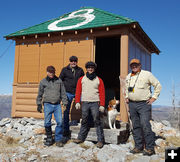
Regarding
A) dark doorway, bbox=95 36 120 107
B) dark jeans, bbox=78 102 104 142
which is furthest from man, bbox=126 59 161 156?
dark doorway, bbox=95 36 120 107

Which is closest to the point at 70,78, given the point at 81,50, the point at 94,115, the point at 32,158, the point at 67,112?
the point at 67,112

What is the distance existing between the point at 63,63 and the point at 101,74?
4.75 meters

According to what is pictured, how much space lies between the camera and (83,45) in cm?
897

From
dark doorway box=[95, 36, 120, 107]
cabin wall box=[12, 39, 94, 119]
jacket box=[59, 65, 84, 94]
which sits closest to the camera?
jacket box=[59, 65, 84, 94]

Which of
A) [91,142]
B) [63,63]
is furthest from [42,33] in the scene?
[91,142]

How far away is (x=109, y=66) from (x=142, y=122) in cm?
872

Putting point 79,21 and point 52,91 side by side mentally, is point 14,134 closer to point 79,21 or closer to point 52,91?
point 52,91

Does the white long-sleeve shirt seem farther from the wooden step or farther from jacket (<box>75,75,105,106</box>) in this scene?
the wooden step

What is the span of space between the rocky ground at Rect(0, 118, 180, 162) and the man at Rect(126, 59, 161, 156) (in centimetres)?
37

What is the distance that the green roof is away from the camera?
28.0ft

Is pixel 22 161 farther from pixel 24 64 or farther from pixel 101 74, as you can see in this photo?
pixel 101 74

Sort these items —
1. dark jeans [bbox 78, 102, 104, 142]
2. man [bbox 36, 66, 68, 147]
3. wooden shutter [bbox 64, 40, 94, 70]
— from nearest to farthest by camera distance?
dark jeans [bbox 78, 102, 104, 142]
man [bbox 36, 66, 68, 147]
wooden shutter [bbox 64, 40, 94, 70]

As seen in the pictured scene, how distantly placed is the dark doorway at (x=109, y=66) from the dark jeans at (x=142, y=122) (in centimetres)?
778

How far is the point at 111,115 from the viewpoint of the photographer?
6398mm
